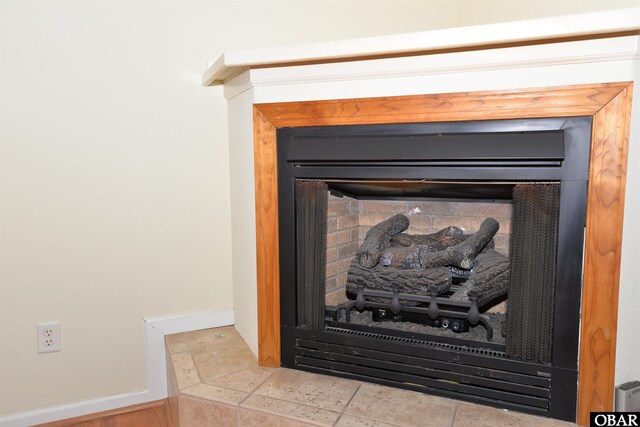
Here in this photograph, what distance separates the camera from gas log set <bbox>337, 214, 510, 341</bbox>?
1488 millimetres

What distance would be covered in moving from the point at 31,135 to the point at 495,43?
1.49m

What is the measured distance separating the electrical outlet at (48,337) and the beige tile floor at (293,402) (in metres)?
0.44

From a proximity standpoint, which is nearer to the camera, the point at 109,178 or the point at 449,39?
the point at 449,39

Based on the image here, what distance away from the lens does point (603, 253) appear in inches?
46.0

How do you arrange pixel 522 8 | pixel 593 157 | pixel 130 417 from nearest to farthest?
1. pixel 593 157
2. pixel 130 417
3. pixel 522 8

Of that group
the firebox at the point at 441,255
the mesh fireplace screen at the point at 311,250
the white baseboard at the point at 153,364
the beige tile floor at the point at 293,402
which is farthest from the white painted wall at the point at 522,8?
the white baseboard at the point at 153,364

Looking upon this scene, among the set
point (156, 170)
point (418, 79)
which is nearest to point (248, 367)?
point (156, 170)

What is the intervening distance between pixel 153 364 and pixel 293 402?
0.76 metres

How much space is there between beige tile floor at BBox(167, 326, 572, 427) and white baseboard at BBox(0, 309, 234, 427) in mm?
230

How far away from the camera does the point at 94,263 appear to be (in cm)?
171

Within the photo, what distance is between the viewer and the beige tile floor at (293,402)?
1264mm

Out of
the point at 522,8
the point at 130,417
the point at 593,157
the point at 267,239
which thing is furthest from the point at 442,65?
the point at 130,417

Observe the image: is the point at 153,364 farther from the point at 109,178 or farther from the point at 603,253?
the point at 603,253

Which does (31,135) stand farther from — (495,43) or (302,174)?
(495,43)
